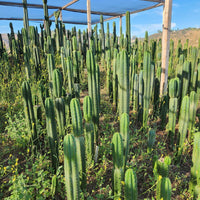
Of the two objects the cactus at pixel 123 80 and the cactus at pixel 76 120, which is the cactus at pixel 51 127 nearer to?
the cactus at pixel 76 120

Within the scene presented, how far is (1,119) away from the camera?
3830 millimetres

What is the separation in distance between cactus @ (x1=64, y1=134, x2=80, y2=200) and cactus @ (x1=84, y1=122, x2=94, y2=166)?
762 millimetres

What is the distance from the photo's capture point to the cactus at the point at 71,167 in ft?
5.71

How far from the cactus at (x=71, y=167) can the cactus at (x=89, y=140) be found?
0.76 meters

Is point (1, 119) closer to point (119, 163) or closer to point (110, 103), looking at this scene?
point (110, 103)

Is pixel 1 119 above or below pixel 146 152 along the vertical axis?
above

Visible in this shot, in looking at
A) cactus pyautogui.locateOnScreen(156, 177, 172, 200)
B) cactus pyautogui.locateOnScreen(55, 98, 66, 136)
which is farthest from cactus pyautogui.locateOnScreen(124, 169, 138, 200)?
cactus pyautogui.locateOnScreen(55, 98, 66, 136)

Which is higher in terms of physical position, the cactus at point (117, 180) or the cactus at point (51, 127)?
the cactus at point (51, 127)

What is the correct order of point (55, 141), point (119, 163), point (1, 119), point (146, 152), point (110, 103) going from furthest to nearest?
point (110, 103), point (1, 119), point (146, 152), point (55, 141), point (119, 163)

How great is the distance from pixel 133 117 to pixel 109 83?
1136 mm

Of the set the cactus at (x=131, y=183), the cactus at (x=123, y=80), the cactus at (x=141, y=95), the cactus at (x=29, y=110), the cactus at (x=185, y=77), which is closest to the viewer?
the cactus at (x=131, y=183)

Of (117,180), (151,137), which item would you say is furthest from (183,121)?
(117,180)

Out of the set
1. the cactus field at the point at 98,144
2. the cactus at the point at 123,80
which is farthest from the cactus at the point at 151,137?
the cactus at the point at 123,80

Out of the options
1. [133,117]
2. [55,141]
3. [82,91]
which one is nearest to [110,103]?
[133,117]
